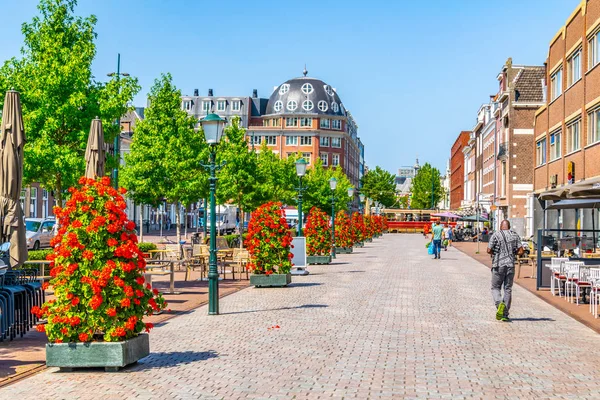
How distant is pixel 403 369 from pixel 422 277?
15997 mm

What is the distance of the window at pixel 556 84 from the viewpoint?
38.6 metres

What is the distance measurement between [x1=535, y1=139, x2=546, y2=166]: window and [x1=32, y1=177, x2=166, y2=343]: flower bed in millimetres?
36807

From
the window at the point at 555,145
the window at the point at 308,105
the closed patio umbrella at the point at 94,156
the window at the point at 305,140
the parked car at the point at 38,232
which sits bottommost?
the parked car at the point at 38,232

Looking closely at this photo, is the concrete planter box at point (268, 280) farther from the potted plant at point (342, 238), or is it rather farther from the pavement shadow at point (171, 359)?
the potted plant at point (342, 238)

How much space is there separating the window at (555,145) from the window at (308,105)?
279ft

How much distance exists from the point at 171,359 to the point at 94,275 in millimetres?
1676

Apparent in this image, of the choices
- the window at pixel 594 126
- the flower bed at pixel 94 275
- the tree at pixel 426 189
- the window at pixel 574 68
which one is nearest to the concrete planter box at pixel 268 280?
the flower bed at pixel 94 275

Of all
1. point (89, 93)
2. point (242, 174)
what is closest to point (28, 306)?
point (89, 93)

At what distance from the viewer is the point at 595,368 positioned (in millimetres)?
9617

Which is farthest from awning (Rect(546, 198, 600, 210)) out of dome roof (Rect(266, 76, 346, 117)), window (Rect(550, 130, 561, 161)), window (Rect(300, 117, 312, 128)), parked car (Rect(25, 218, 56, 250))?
dome roof (Rect(266, 76, 346, 117))

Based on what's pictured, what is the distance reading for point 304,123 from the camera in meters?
125

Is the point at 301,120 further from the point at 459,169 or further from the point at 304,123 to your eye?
the point at 459,169

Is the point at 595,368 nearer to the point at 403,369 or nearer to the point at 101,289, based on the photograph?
the point at 403,369

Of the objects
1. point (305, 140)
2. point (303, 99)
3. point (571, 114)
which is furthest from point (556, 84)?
point (303, 99)
